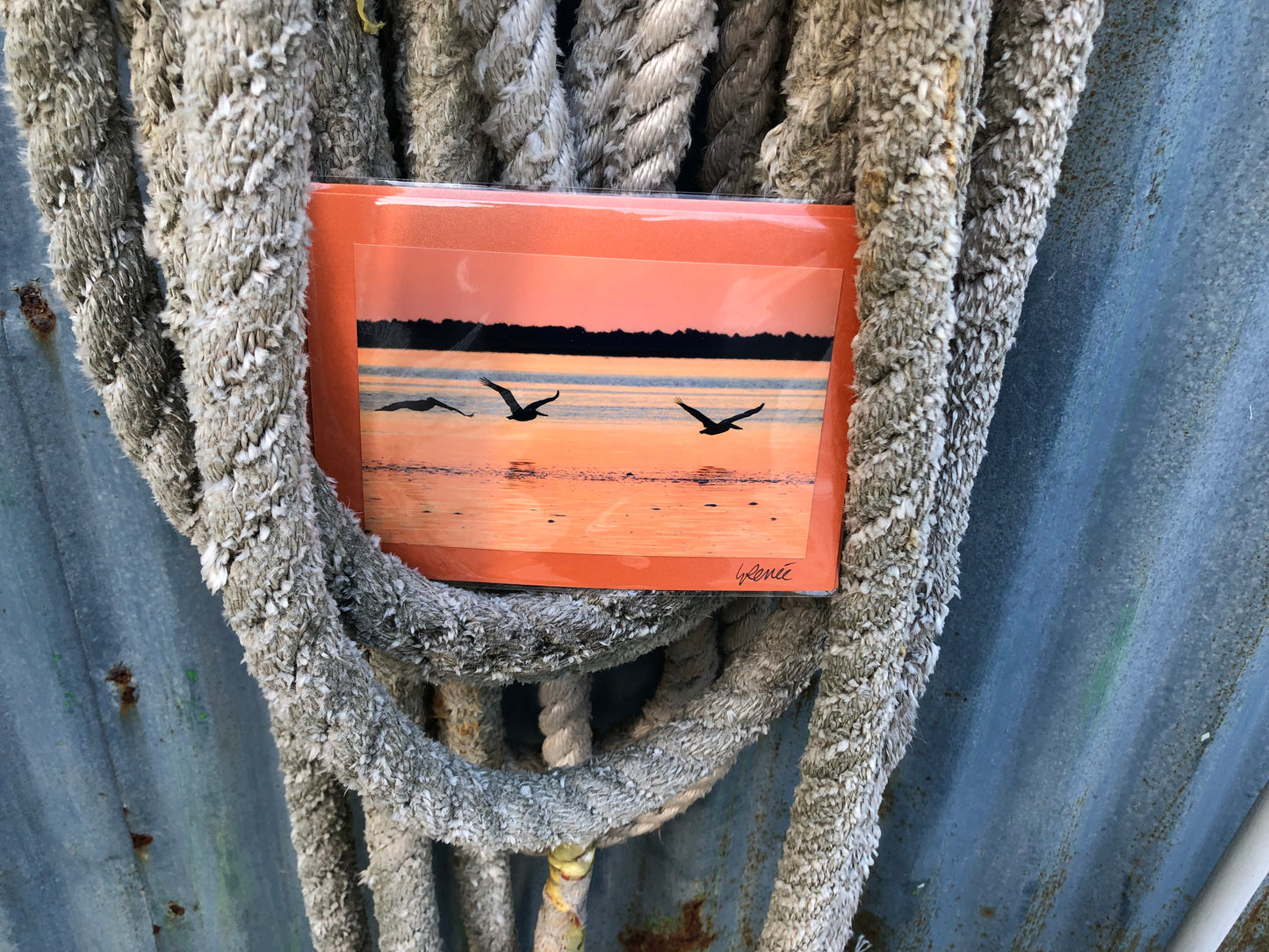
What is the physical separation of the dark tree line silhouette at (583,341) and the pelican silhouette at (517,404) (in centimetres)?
Result: 2

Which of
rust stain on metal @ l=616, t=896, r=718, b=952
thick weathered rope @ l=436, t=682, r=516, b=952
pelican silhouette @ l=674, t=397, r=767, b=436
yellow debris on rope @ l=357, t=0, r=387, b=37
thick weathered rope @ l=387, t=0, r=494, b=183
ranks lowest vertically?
rust stain on metal @ l=616, t=896, r=718, b=952

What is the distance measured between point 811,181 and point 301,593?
10.8 inches

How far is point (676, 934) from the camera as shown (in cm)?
60

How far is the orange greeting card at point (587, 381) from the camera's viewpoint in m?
0.29

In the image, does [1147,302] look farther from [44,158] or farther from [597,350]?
[44,158]

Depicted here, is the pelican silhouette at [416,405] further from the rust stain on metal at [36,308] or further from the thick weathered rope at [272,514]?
the rust stain on metal at [36,308]

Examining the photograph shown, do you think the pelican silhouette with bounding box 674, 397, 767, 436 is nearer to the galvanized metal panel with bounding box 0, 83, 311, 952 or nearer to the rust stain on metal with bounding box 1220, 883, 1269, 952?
the galvanized metal panel with bounding box 0, 83, 311, 952

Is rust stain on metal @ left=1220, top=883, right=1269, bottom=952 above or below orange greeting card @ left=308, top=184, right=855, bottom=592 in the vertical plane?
below

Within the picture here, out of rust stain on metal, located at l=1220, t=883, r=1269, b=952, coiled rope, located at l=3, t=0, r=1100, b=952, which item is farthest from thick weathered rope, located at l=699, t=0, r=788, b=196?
rust stain on metal, located at l=1220, t=883, r=1269, b=952

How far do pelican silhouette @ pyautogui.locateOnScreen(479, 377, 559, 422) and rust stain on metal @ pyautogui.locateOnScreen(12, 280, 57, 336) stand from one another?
29 centimetres

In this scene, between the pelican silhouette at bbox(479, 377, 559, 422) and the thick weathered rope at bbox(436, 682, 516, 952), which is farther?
the thick weathered rope at bbox(436, 682, 516, 952)

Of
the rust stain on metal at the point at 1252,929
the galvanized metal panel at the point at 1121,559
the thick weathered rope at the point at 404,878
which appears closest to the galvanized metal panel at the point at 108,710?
the thick weathered rope at the point at 404,878
